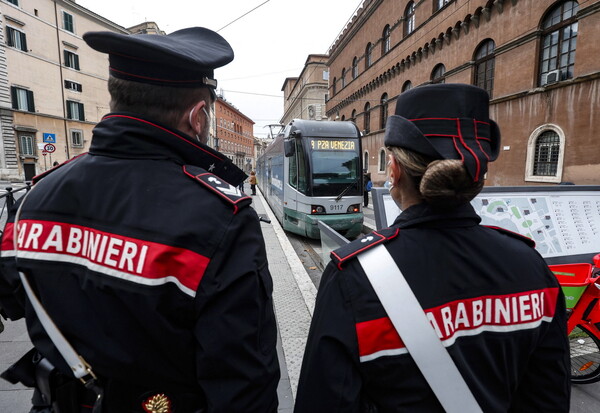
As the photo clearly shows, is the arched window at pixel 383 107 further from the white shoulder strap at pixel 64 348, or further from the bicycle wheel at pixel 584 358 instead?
the white shoulder strap at pixel 64 348

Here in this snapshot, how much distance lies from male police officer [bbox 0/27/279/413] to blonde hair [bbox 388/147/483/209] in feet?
2.02

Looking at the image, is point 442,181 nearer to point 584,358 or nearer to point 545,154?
point 584,358

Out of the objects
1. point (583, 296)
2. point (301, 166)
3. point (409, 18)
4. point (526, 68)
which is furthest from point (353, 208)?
point (409, 18)

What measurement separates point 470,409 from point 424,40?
24862 mm

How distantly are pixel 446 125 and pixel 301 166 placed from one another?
7968 millimetres

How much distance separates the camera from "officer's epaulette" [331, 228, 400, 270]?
3.60 feet

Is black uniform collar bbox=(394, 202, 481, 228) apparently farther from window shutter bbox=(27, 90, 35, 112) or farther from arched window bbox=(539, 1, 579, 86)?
window shutter bbox=(27, 90, 35, 112)

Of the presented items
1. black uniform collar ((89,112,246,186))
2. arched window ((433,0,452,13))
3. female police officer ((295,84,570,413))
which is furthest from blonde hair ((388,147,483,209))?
arched window ((433,0,452,13))

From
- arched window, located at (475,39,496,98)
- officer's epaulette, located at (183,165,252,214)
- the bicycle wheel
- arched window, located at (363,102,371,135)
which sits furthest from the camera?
arched window, located at (363,102,371,135)

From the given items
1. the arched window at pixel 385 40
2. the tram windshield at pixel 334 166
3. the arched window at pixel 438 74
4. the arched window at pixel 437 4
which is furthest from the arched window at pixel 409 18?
the tram windshield at pixel 334 166

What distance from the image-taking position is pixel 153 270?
1061mm

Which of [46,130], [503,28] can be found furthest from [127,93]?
[46,130]

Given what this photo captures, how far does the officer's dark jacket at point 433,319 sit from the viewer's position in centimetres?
104

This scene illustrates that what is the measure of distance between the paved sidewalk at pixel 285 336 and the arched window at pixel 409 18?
23.9m
